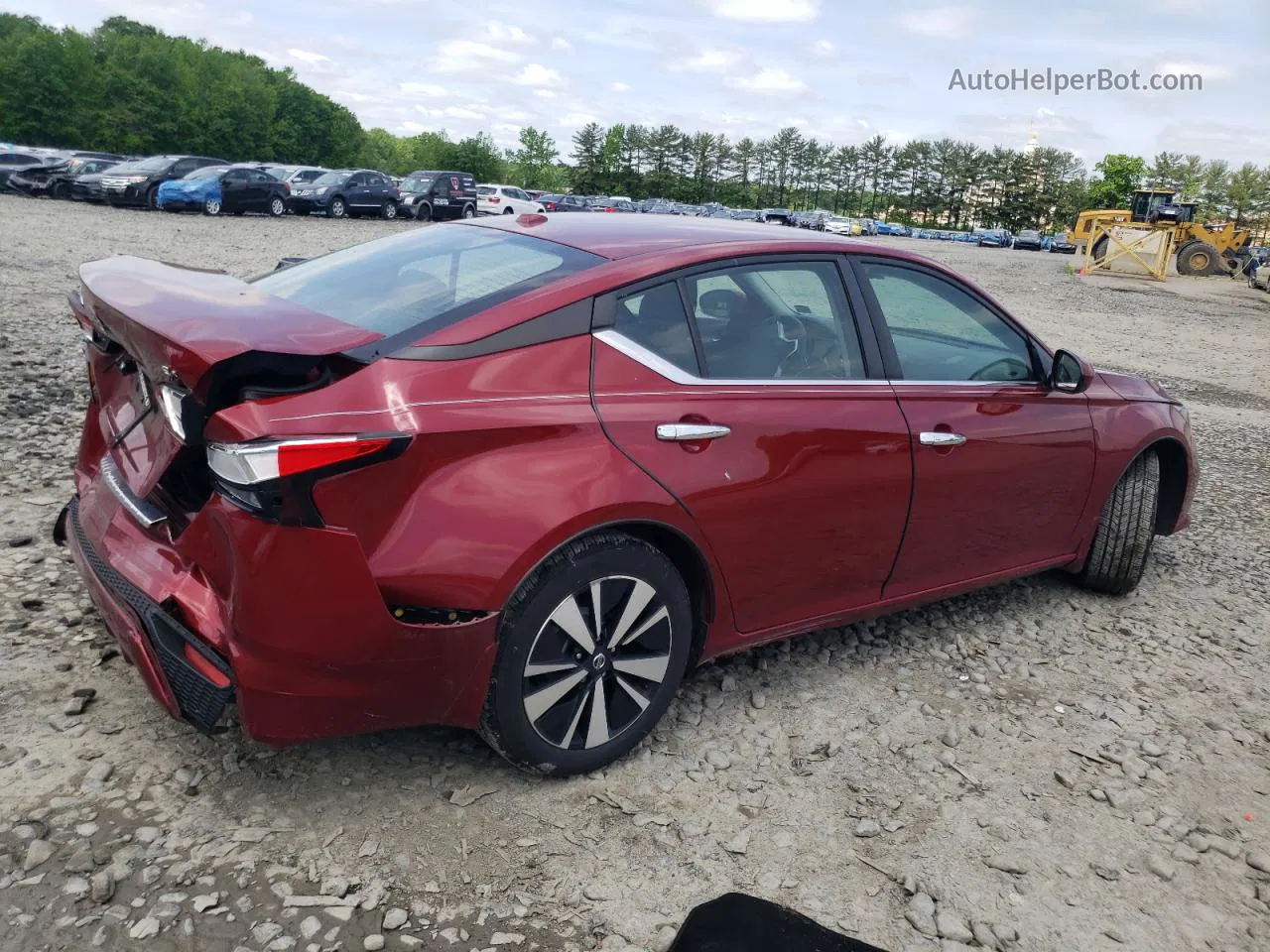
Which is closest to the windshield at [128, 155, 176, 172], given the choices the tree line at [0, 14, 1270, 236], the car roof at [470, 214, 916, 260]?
the car roof at [470, 214, 916, 260]

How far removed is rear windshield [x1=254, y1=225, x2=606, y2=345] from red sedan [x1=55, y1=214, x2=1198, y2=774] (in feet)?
0.06

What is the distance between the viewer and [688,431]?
2.90 meters

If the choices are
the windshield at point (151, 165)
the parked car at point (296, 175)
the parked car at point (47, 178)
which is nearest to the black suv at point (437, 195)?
the parked car at point (296, 175)

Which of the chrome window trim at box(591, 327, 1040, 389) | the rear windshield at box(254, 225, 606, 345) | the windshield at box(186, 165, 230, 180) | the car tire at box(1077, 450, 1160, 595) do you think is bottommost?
the car tire at box(1077, 450, 1160, 595)

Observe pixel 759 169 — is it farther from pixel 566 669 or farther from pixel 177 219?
pixel 566 669

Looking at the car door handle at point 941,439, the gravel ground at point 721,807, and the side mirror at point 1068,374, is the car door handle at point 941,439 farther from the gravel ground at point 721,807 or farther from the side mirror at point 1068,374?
the gravel ground at point 721,807

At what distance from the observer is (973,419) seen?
3688 mm

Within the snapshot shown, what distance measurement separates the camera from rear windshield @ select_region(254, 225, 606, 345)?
2838 millimetres

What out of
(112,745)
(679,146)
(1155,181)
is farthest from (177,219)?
(679,146)

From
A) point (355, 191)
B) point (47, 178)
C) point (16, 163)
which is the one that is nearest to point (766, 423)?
point (355, 191)

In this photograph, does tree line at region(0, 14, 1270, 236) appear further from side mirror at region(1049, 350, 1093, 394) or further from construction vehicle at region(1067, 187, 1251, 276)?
side mirror at region(1049, 350, 1093, 394)

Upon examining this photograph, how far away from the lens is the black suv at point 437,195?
3572 cm

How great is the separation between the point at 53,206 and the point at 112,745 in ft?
91.4

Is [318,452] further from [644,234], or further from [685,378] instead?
[644,234]
